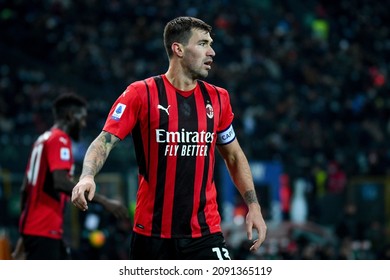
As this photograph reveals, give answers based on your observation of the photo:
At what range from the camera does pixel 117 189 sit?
19.0m

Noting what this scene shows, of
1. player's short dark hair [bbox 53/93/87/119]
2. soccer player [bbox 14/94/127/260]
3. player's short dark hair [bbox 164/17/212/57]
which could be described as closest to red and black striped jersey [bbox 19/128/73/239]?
soccer player [bbox 14/94/127/260]

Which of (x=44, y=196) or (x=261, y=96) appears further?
(x=261, y=96)

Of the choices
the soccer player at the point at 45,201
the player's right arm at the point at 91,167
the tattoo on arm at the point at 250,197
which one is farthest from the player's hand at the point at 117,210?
the player's right arm at the point at 91,167

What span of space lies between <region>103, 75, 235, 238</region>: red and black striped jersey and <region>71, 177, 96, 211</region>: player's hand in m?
0.74

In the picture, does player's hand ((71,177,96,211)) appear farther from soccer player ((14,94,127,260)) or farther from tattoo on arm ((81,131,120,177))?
soccer player ((14,94,127,260))

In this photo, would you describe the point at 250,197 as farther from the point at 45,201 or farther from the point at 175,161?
the point at 45,201

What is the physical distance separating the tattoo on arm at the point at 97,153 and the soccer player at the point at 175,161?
0.04 metres

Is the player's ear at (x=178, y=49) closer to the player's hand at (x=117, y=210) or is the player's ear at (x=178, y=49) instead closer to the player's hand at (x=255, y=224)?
the player's hand at (x=255, y=224)

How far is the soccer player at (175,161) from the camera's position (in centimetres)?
599

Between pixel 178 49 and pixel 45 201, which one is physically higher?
→ pixel 178 49

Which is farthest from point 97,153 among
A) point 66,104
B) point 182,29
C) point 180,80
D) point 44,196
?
point 66,104

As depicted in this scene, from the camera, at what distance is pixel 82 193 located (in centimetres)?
519

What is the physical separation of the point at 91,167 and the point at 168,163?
0.60 meters
